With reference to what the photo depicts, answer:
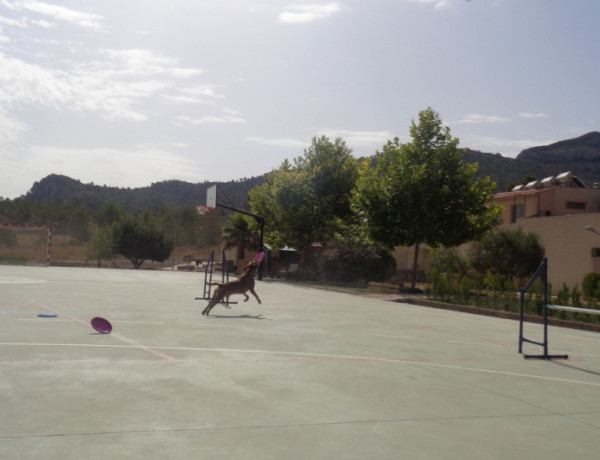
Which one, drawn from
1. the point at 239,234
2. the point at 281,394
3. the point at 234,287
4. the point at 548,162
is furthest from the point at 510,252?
the point at 548,162

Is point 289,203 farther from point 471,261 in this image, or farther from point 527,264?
point 527,264

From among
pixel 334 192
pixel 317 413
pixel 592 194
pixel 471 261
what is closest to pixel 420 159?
pixel 471 261

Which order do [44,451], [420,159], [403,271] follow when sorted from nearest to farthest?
[44,451] → [420,159] → [403,271]

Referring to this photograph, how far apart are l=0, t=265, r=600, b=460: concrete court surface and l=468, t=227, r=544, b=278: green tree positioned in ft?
85.8

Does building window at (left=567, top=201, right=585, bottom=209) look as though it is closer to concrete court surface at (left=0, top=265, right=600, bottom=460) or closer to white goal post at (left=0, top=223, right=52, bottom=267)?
concrete court surface at (left=0, top=265, right=600, bottom=460)

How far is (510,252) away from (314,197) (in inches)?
657

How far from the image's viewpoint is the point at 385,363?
890 cm

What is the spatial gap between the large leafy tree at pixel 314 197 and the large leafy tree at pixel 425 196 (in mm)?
15489

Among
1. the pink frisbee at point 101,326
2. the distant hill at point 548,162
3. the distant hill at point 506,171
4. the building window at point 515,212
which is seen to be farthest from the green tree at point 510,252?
the distant hill at point 548,162

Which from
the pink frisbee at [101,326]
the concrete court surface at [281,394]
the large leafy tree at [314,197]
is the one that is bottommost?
the concrete court surface at [281,394]

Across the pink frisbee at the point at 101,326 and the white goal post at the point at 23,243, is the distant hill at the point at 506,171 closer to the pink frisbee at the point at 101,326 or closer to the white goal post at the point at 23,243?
the white goal post at the point at 23,243

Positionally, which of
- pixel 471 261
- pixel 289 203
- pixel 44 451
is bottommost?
pixel 44 451

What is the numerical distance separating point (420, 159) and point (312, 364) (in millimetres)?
25140

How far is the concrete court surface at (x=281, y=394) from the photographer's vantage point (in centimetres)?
484
